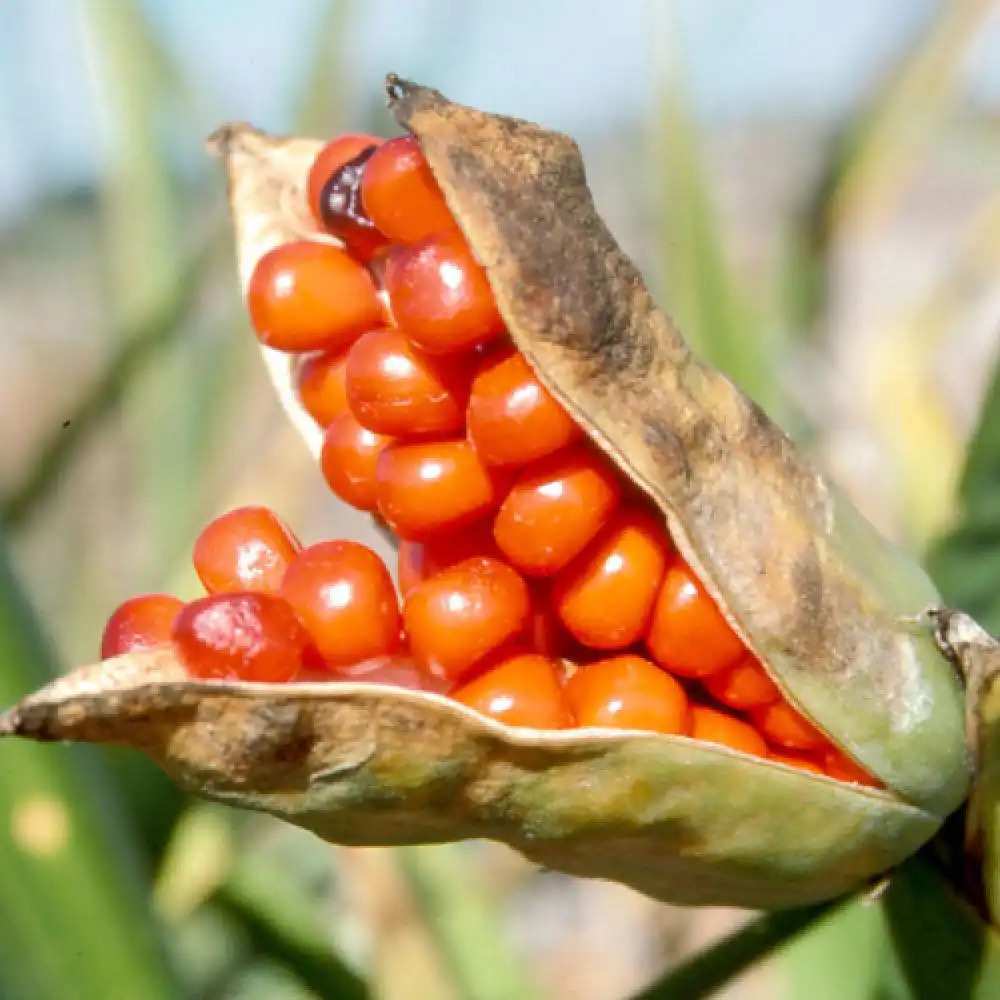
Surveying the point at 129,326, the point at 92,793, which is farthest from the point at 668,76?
the point at 92,793

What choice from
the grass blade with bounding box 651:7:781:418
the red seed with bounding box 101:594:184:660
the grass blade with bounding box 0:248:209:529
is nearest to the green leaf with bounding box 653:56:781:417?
the grass blade with bounding box 651:7:781:418

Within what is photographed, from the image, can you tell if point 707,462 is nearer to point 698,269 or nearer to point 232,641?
point 232,641

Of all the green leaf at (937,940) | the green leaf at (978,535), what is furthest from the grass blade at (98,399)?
the green leaf at (937,940)

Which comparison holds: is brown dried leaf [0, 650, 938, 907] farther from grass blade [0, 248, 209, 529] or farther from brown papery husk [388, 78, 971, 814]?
grass blade [0, 248, 209, 529]

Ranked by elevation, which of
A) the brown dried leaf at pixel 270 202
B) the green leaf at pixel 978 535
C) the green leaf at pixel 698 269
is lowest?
the green leaf at pixel 978 535

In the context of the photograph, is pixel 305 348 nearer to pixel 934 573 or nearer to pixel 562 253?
pixel 562 253

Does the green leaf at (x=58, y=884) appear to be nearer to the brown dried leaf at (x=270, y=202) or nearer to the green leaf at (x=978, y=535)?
the brown dried leaf at (x=270, y=202)

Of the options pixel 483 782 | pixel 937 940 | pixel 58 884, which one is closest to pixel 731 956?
pixel 937 940
